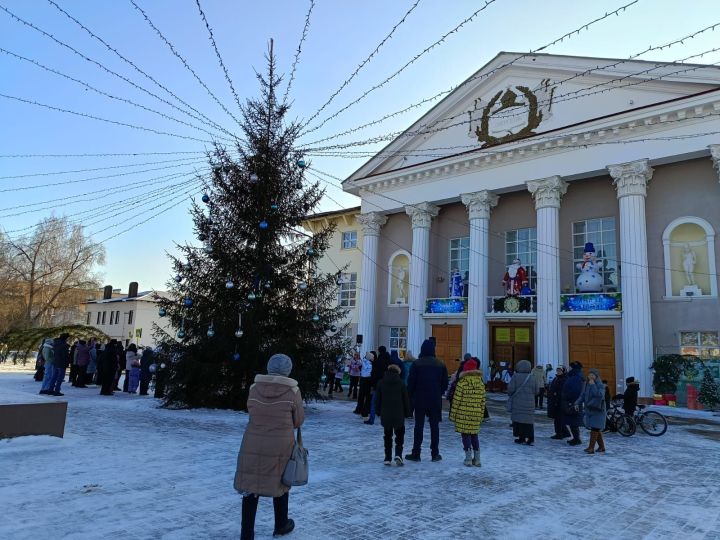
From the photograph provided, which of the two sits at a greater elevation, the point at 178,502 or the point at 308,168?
the point at 308,168

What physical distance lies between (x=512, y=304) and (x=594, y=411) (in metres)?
13.7

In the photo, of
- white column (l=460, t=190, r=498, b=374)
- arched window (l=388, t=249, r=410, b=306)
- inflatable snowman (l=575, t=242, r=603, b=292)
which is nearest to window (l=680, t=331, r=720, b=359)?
inflatable snowman (l=575, t=242, r=603, b=292)

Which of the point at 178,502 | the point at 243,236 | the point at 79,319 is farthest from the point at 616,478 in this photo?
the point at 79,319

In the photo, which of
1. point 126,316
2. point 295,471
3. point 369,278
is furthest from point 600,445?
point 126,316

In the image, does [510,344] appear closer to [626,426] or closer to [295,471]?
[626,426]

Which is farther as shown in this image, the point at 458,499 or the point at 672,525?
the point at 458,499

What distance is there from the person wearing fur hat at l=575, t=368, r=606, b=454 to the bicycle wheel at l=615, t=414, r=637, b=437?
2502 mm

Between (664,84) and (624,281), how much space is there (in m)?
7.87

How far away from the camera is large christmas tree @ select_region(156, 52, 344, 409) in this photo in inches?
464

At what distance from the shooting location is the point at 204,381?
11828 mm

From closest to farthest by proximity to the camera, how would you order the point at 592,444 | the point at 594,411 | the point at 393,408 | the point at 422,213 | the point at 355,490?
the point at 355,490 → the point at 393,408 → the point at 592,444 → the point at 594,411 → the point at 422,213

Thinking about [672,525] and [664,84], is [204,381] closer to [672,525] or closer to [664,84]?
[672,525]

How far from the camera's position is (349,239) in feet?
103

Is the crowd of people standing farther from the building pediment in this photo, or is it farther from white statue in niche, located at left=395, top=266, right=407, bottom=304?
white statue in niche, located at left=395, top=266, right=407, bottom=304
